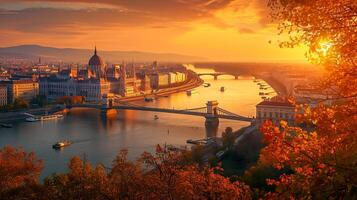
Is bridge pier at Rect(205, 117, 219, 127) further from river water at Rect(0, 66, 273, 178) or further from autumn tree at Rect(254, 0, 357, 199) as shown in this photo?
autumn tree at Rect(254, 0, 357, 199)

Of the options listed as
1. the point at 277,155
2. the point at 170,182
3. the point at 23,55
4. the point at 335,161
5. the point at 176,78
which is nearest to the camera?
the point at 335,161

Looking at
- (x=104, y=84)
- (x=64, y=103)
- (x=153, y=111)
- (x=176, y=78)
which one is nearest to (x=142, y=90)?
(x=104, y=84)

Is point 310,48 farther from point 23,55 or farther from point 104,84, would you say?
point 23,55

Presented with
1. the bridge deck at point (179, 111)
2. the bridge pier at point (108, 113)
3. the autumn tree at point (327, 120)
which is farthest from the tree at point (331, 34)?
the bridge pier at point (108, 113)

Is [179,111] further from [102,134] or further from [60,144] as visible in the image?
[60,144]

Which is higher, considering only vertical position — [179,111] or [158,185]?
[158,185]

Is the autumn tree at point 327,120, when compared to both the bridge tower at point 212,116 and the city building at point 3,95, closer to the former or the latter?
the bridge tower at point 212,116

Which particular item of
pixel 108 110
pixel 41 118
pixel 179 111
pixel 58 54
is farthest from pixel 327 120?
pixel 58 54

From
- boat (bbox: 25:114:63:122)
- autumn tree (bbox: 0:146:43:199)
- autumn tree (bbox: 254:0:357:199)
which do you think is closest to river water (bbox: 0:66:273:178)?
boat (bbox: 25:114:63:122)
